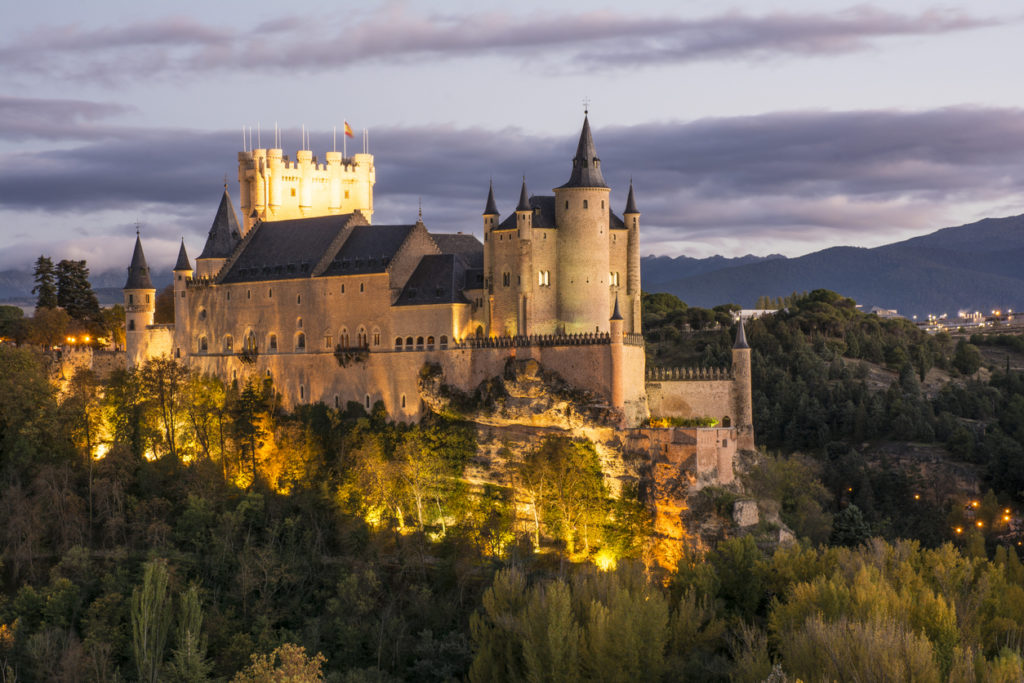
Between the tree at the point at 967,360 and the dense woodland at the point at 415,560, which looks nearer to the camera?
the dense woodland at the point at 415,560

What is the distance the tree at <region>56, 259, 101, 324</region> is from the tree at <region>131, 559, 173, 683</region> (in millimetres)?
44141

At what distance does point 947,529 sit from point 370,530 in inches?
1540

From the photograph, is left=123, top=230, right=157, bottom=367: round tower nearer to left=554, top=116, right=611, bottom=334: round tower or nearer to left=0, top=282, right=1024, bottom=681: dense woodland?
left=0, top=282, right=1024, bottom=681: dense woodland

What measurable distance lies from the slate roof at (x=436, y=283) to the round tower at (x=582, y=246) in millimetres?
6445

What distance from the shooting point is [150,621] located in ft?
193

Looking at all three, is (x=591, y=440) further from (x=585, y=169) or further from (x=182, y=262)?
(x=182, y=262)

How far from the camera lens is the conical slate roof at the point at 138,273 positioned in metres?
84.9

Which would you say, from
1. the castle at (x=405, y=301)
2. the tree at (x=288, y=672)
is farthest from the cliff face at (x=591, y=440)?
the tree at (x=288, y=672)

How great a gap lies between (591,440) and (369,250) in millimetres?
19716

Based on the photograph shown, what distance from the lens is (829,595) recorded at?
4528 centimetres

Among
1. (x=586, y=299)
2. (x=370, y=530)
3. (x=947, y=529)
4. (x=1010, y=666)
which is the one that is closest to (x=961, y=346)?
(x=947, y=529)

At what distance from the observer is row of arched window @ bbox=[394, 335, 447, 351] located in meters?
70.6

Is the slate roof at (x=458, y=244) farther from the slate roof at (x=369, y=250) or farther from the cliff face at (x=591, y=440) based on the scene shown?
the cliff face at (x=591, y=440)

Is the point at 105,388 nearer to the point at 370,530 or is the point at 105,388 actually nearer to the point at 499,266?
the point at 370,530
